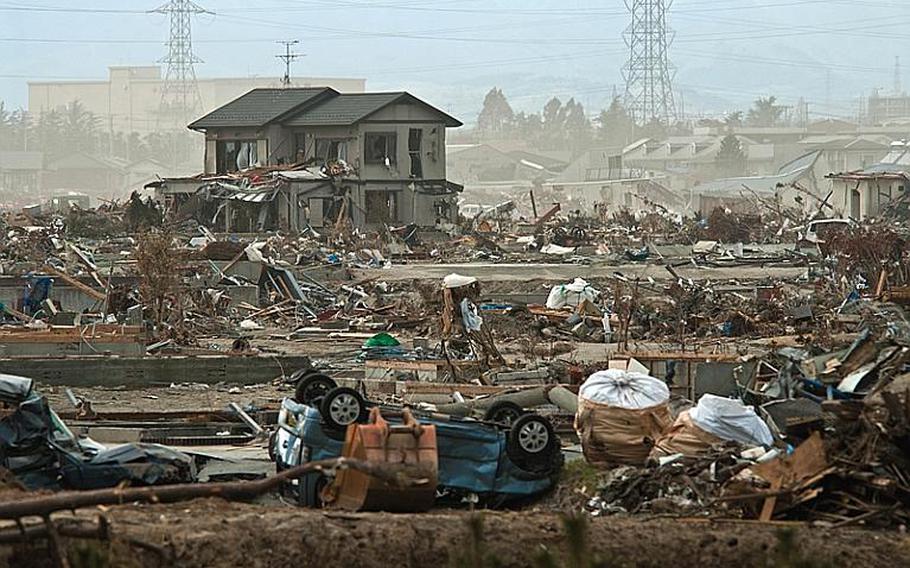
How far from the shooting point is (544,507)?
13.7 meters

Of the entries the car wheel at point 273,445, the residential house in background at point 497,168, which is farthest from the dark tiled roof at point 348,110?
the residential house in background at point 497,168

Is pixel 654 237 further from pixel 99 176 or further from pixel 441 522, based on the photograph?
pixel 99 176

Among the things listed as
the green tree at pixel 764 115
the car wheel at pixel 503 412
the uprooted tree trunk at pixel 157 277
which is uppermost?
the green tree at pixel 764 115

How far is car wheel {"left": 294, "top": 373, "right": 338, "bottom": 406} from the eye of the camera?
611 inches

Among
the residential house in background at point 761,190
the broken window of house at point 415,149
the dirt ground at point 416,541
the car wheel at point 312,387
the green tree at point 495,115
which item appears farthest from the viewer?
the green tree at point 495,115

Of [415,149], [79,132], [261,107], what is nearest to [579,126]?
[79,132]

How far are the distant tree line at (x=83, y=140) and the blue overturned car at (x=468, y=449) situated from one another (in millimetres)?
131024

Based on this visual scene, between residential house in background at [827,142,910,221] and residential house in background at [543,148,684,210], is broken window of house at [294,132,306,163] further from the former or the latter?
residential house in background at [543,148,684,210]

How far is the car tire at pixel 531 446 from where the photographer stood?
14.0 metres

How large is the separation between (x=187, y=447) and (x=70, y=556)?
5.84 m

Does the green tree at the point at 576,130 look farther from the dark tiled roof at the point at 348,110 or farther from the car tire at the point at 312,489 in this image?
the car tire at the point at 312,489

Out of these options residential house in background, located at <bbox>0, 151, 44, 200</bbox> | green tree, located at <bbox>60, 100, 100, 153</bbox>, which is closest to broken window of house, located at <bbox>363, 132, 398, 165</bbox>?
residential house in background, located at <bbox>0, 151, 44, 200</bbox>

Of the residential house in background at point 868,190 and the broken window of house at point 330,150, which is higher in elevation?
the broken window of house at point 330,150

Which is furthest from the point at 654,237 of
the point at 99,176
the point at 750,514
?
the point at 99,176
